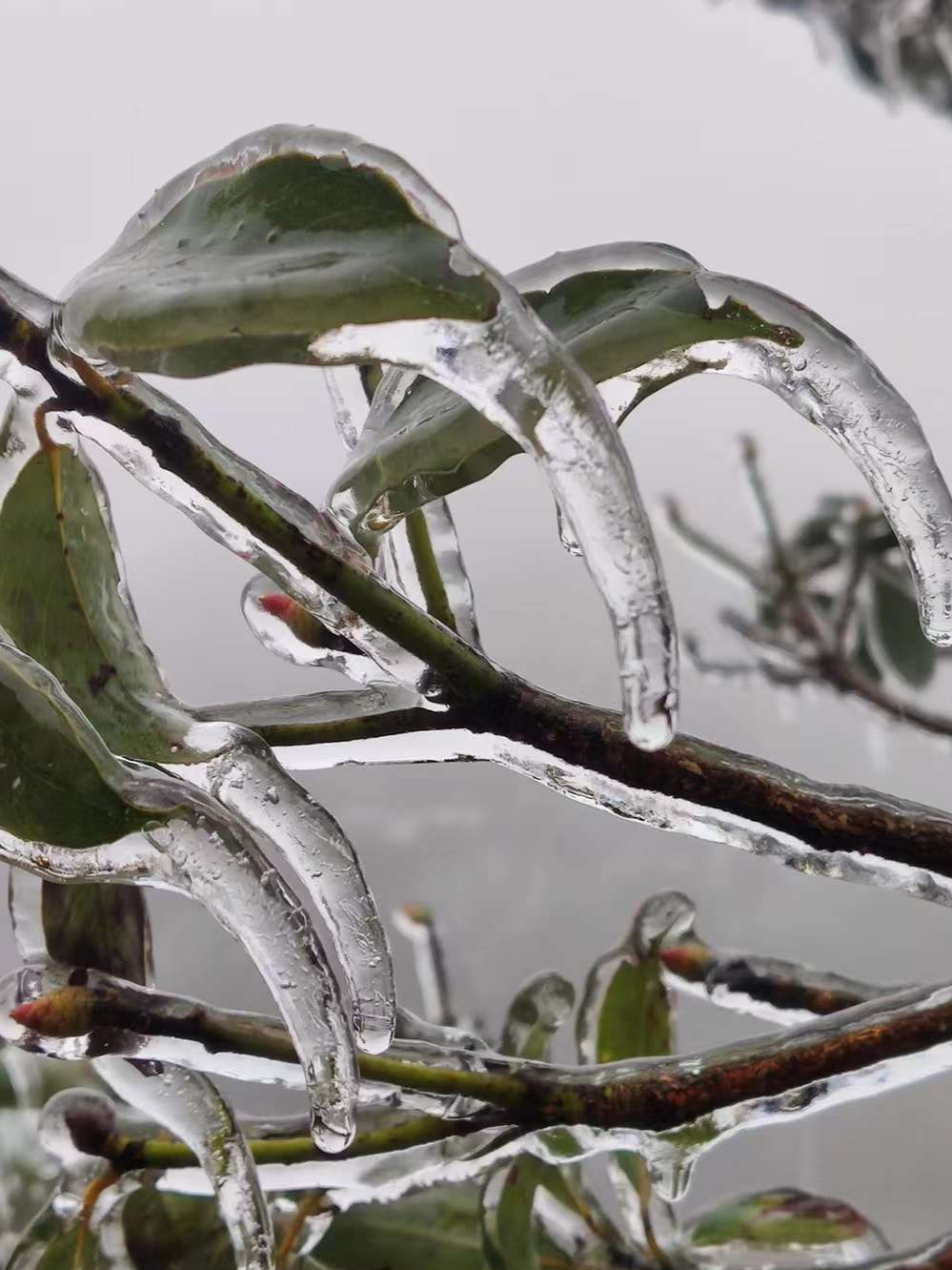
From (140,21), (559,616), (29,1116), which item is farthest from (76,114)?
(29,1116)

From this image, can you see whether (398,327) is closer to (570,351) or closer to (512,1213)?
(570,351)

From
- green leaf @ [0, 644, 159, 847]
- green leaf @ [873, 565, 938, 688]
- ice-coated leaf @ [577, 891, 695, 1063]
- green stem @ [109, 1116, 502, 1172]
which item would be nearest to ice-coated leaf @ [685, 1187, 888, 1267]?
ice-coated leaf @ [577, 891, 695, 1063]

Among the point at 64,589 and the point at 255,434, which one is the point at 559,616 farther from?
the point at 64,589

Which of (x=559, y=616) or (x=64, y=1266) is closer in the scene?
(x=64, y=1266)

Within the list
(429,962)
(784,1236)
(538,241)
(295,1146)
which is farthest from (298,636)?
(538,241)

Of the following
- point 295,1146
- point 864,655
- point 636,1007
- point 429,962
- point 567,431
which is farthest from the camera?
point 864,655

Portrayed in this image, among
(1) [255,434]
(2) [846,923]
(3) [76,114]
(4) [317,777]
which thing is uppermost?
(3) [76,114]

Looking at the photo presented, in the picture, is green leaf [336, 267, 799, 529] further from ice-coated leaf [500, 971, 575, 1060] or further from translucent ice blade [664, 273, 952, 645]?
ice-coated leaf [500, 971, 575, 1060]
